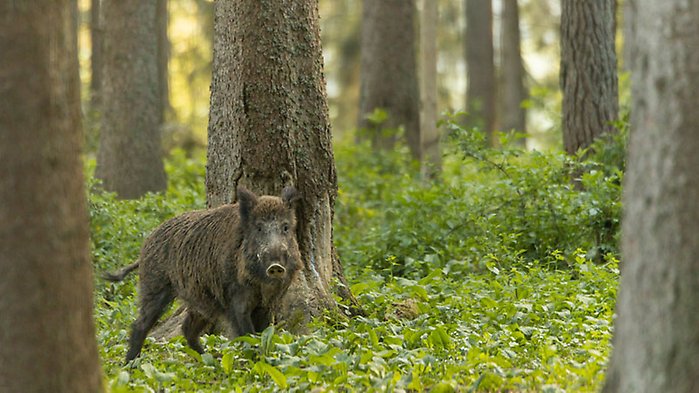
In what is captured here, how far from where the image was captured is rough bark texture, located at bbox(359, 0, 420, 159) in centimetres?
1892

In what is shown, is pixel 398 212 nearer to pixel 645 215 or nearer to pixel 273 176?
pixel 273 176

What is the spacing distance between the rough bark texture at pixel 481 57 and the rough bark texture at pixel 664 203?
22120 millimetres

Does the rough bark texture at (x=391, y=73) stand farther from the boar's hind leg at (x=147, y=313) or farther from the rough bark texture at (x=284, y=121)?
the boar's hind leg at (x=147, y=313)


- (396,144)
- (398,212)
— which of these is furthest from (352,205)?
(396,144)

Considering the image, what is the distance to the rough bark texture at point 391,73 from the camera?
18.9 metres

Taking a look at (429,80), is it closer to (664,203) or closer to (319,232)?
(319,232)

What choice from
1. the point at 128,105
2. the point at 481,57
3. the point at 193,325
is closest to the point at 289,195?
the point at 193,325

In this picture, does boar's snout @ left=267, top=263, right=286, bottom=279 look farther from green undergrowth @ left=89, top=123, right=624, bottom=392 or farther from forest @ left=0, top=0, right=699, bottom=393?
A: green undergrowth @ left=89, top=123, right=624, bottom=392

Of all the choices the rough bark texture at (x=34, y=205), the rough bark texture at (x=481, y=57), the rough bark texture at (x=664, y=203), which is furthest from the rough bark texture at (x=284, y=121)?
the rough bark texture at (x=481, y=57)

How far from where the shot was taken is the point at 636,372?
4586mm

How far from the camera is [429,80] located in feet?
52.4

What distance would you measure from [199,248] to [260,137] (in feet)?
3.54

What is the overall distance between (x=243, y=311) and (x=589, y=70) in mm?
7643

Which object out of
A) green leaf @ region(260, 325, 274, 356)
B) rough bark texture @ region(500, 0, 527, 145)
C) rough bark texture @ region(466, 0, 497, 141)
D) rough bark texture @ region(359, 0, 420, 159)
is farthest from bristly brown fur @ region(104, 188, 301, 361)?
rough bark texture @ region(466, 0, 497, 141)
